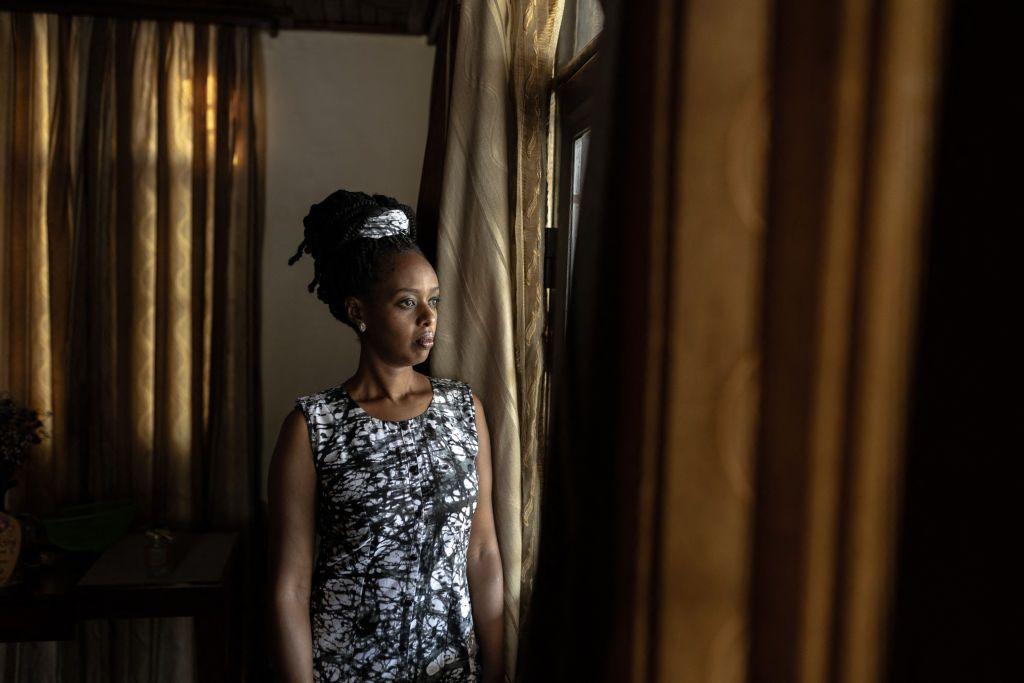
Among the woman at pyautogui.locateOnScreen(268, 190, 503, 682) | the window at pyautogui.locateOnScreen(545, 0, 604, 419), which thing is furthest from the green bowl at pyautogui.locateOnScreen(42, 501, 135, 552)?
the window at pyautogui.locateOnScreen(545, 0, 604, 419)

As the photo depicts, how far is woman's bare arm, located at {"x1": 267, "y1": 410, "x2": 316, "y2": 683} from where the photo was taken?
1194 mm

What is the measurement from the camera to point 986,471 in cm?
19

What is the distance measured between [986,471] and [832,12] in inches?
6.2

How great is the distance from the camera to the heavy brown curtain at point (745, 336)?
232 mm

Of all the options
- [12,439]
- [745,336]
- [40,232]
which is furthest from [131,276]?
[745,336]

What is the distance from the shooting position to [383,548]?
1202mm

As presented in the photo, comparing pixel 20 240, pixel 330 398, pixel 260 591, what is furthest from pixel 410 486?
pixel 20 240

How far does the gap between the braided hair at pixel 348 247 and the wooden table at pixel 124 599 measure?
4.36 ft

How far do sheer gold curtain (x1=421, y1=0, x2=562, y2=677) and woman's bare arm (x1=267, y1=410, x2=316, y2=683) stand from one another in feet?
1.07

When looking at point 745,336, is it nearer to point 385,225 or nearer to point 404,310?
point 404,310

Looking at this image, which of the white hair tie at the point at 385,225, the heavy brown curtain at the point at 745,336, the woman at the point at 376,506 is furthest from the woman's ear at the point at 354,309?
the heavy brown curtain at the point at 745,336

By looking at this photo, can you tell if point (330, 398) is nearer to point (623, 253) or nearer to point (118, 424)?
point (623, 253)

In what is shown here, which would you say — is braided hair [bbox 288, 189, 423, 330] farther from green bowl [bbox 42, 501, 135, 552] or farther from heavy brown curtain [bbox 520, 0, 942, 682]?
green bowl [bbox 42, 501, 135, 552]

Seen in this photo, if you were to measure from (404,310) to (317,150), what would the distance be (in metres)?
1.77
